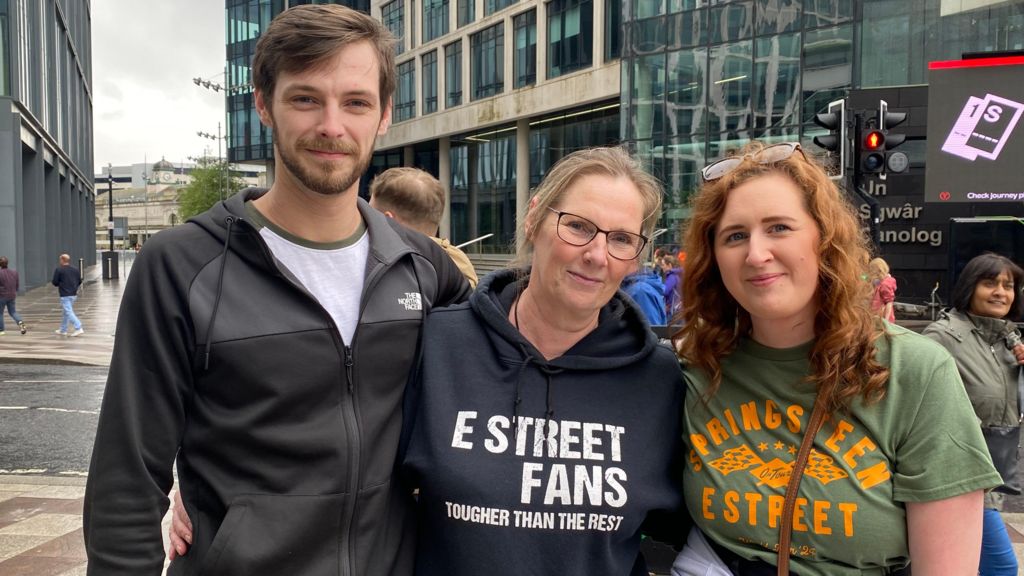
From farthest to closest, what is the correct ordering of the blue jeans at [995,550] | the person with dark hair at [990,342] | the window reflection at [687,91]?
the window reflection at [687,91] < the person with dark hair at [990,342] < the blue jeans at [995,550]

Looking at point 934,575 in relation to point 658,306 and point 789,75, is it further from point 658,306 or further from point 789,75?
point 789,75

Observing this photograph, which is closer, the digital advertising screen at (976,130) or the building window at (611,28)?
the digital advertising screen at (976,130)

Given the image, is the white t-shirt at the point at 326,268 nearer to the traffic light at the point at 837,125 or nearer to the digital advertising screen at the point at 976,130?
the traffic light at the point at 837,125

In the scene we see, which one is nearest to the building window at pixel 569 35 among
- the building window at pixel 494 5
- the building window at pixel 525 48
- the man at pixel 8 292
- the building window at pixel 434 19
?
the building window at pixel 525 48

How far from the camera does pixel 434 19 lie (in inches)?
1650

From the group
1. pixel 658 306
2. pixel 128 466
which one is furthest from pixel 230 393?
pixel 658 306

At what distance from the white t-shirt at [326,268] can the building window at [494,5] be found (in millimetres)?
35871

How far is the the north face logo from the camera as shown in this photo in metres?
2.20

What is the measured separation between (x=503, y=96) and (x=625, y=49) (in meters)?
9.27

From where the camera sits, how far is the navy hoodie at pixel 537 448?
200cm

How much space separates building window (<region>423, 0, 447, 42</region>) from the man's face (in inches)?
1612

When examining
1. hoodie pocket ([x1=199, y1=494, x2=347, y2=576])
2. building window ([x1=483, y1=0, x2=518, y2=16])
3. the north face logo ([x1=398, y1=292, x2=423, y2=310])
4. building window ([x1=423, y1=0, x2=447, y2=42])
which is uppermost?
building window ([x1=423, y1=0, x2=447, y2=42])

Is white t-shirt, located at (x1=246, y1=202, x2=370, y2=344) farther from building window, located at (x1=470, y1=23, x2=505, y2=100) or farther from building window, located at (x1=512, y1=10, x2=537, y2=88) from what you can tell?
building window, located at (x1=470, y1=23, x2=505, y2=100)

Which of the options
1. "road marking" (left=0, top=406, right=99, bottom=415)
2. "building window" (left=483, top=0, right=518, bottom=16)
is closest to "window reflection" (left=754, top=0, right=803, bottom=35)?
"building window" (left=483, top=0, right=518, bottom=16)
